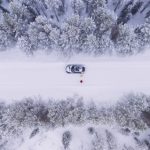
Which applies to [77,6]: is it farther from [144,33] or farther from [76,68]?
[144,33]

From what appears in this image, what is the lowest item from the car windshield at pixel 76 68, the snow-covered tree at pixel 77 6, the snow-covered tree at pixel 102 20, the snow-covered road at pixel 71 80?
the snow-covered road at pixel 71 80

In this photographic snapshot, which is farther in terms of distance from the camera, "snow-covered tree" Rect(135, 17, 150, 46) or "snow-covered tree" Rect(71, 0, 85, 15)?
"snow-covered tree" Rect(71, 0, 85, 15)

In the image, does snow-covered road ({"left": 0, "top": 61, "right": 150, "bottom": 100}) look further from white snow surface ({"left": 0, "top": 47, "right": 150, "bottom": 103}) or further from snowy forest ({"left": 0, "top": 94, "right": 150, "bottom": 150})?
snowy forest ({"left": 0, "top": 94, "right": 150, "bottom": 150})

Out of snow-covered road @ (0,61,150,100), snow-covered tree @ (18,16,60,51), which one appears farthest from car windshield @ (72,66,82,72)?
snow-covered tree @ (18,16,60,51)

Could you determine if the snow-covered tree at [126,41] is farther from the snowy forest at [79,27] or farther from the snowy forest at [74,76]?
the snowy forest at [74,76]

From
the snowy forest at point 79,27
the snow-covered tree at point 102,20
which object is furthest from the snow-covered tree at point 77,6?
the snow-covered tree at point 102,20

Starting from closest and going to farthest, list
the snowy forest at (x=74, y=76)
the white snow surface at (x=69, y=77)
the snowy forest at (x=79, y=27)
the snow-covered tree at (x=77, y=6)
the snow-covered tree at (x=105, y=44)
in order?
the snowy forest at (x=79, y=27), the snow-covered tree at (x=77, y=6), the snowy forest at (x=74, y=76), the snow-covered tree at (x=105, y=44), the white snow surface at (x=69, y=77)

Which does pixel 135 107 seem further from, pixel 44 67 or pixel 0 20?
pixel 0 20

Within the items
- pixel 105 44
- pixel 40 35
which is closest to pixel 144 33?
pixel 105 44

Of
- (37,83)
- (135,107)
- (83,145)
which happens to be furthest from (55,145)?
(135,107)
